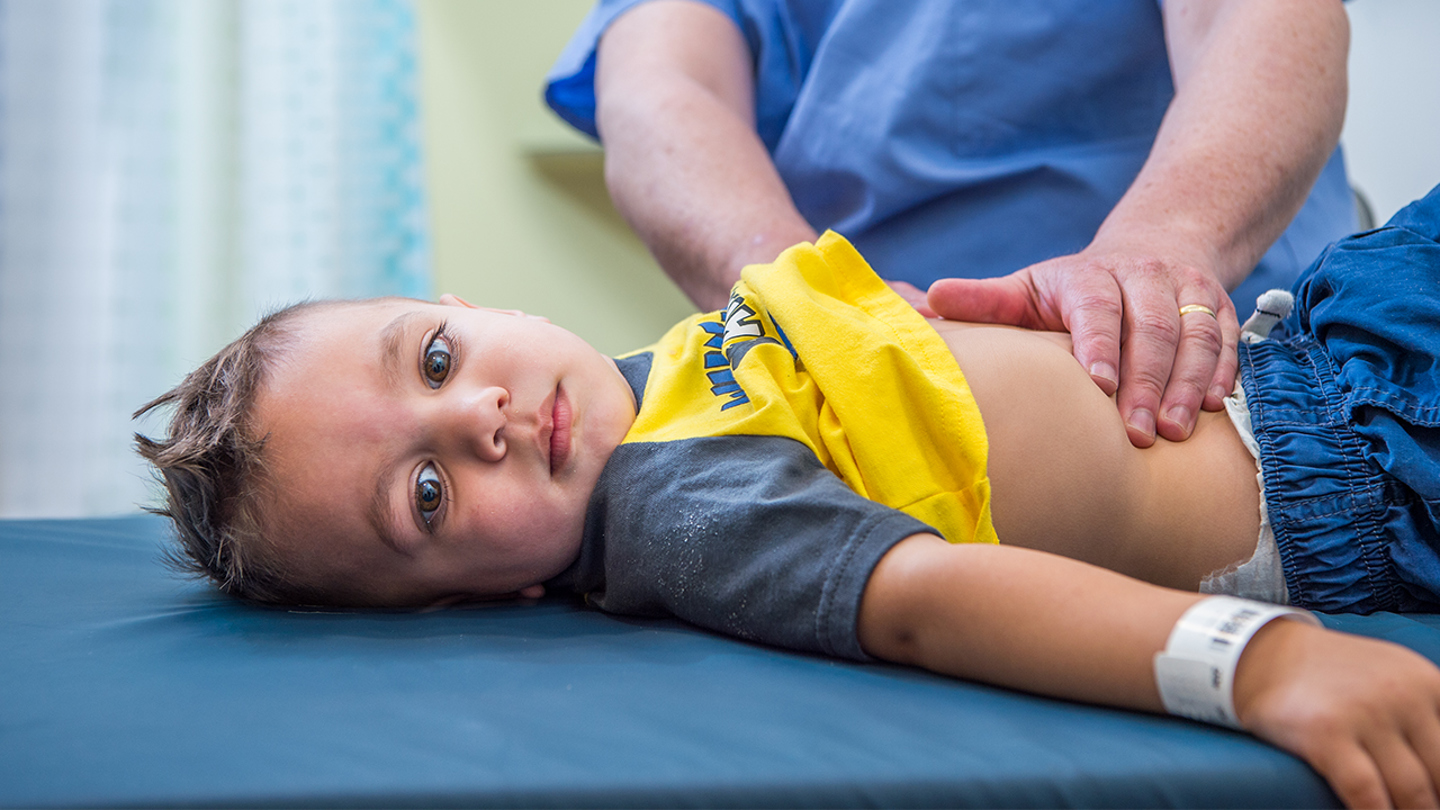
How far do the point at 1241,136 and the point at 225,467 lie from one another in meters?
1.00

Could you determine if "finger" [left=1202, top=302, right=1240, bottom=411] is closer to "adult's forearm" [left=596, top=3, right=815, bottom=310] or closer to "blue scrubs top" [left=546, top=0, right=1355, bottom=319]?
"blue scrubs top" [left=546, top=0, right=1355, bottom=319]

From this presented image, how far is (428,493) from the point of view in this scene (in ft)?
2.51

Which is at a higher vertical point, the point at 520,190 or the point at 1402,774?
the point at 520,190

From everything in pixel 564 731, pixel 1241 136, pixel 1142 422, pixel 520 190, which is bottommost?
pixel 564 731

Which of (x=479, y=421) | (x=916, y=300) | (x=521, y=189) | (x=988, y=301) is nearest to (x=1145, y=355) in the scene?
(x=988, y=301)

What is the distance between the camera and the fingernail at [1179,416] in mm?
757

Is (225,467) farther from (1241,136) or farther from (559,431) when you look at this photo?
(1241,136)

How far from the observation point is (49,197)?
2.04m

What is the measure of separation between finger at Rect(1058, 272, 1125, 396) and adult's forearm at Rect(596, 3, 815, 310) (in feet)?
1.35

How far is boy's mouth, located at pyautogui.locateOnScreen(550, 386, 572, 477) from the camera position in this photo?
0.78 meters

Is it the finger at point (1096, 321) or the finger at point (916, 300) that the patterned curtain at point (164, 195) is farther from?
the finger at point (1096, 321)

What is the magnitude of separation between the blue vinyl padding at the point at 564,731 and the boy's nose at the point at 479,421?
0.14 metres

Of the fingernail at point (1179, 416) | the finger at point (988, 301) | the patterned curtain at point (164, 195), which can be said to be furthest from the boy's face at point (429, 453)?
the patterned curtain at point (164, 195)

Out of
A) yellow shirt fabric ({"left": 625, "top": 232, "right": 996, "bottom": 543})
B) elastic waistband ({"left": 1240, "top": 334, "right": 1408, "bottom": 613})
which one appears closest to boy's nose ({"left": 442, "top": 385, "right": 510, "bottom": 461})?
yellow shirt fabric ({"left": 625, "top": 232, "right": 996, "bottom": 543})
